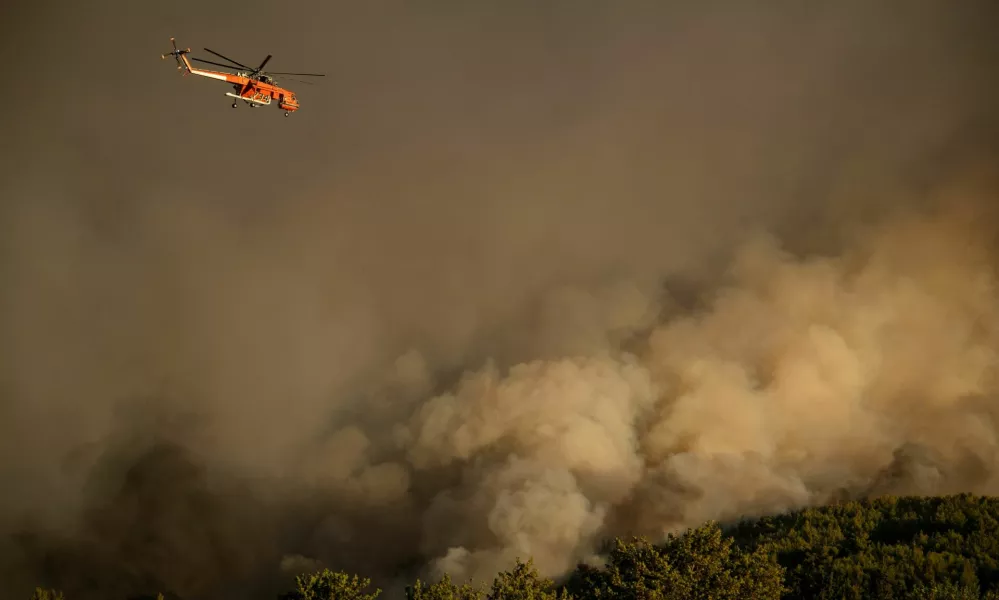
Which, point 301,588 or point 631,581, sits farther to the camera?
point 631,581

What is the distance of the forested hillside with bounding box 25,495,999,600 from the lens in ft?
264

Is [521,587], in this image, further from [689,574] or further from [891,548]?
[891,548]

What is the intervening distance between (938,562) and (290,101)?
131 metres

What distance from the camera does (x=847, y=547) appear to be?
461 feet

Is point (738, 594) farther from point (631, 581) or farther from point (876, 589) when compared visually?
point (876, 589)

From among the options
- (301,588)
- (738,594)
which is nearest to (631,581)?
(738,594)

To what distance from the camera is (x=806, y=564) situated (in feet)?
401

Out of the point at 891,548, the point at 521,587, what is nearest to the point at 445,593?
the point at 521,587

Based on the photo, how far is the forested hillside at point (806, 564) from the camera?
80.5 metres

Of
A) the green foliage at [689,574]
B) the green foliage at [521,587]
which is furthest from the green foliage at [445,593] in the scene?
the green foliage at [689,574]

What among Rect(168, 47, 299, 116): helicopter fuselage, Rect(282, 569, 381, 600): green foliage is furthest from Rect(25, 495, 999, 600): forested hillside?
Rect(168, 47, 299, 116): helicopter fuselage

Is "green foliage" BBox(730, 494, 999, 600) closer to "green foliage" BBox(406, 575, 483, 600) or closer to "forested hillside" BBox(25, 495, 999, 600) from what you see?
"forested hillside" BBox(25, 495, 999, 600)

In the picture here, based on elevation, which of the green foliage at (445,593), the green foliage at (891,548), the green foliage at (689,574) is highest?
the green foliage at (891,548)

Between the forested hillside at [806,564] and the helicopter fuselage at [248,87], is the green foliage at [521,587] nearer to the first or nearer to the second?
the forested hillside at [806,564]
